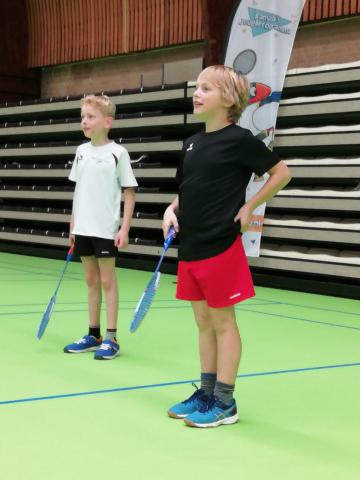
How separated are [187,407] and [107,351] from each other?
1160 millimetres

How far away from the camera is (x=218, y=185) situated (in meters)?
2.88

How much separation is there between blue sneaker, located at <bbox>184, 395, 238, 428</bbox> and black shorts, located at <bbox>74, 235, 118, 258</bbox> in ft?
4.62

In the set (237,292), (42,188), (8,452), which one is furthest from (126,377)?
(42,188)

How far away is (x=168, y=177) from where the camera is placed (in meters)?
9.45

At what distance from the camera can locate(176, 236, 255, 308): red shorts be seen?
2.84m

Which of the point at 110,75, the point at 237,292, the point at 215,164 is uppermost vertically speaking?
the point at 110,75

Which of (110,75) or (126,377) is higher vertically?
(110,75)

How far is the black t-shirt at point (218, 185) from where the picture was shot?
Answer: 2.85m

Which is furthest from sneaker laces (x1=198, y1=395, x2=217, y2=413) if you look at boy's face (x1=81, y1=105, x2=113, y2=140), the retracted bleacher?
the retracted bleacher

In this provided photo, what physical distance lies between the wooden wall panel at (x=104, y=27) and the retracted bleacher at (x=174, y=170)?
3.74 ft

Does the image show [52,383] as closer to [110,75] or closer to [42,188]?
[42,188]

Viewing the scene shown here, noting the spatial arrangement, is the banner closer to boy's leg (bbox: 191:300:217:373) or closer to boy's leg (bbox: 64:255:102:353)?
boy's leg (bbox: 64:255:102:353)

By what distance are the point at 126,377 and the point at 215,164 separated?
123cm

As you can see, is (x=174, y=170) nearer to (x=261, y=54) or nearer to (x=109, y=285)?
(x=261, y=54)
